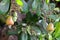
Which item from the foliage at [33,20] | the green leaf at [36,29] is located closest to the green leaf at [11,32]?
the foliage at [33,20]

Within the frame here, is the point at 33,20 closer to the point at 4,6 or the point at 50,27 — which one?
the point at 50,27

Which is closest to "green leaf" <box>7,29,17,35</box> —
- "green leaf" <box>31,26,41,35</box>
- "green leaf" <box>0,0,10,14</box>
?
"green leaf" <box>31,26,41,35</box>

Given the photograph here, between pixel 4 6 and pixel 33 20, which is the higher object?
pixel 4 6

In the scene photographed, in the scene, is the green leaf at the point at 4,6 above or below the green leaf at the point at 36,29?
above

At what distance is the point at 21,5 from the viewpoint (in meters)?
1.14

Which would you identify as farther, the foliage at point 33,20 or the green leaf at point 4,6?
the foliage at point 33,20

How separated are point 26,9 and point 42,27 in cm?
26

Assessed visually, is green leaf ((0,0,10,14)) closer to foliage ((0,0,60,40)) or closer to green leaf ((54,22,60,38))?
foliage ((0,0,60,40))

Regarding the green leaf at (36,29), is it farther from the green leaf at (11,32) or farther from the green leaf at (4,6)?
the green leaf at (4,6)

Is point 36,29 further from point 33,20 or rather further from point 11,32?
point 11,32

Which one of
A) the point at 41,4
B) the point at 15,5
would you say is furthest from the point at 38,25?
the point at 15,5

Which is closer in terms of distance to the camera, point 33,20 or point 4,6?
point 4,6

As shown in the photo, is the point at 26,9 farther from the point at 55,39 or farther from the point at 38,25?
the point at 55,39

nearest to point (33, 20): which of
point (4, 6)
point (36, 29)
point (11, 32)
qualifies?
point (36, 29)
